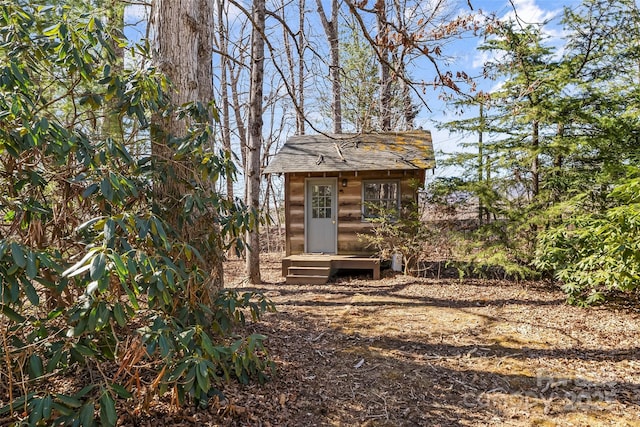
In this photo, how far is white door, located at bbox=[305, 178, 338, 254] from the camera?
30.1 ft

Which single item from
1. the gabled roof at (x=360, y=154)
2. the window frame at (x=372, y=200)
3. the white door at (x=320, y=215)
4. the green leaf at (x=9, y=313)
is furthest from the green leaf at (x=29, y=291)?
the white door at (x=320, y=215)

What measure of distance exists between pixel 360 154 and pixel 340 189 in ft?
3.36

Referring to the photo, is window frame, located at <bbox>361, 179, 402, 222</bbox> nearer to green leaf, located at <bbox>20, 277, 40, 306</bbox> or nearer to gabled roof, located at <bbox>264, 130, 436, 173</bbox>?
gabled roof, located at <bbox>264, 130, 436, 173</bbox>

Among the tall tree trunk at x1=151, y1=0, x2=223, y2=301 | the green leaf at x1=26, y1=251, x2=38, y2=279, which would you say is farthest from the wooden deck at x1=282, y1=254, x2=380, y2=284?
the green leaf at x1=26, y1=251, x2=38, y2=279

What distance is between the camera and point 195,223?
3.04m

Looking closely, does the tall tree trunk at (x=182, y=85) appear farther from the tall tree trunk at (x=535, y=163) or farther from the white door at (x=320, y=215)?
the tall tree trunk at (x=535, y=163)

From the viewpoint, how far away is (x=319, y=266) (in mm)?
8328

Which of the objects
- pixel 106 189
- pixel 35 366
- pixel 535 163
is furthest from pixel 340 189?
pixel 35 366

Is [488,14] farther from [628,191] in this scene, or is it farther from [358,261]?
[358,261]

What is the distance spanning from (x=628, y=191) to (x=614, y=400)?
7.92 feet

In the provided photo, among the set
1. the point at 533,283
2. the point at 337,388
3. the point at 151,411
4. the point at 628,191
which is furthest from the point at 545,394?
the point at 533,283

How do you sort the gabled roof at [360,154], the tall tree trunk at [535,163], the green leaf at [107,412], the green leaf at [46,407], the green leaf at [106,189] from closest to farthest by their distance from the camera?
the green leaf at [46,407], the green leaf at [107,412], the green leaf at [106,189], the tall tree trunk at [535,163], the gabled roof at [360,154]

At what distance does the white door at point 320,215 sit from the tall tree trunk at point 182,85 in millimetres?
5570

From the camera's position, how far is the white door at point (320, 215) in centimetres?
917
